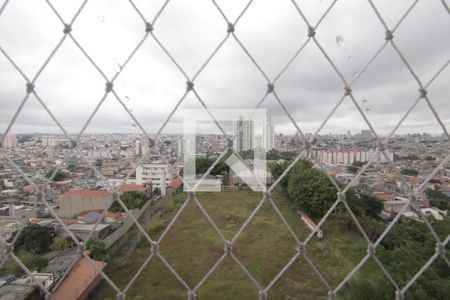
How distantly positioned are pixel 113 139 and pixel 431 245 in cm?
327

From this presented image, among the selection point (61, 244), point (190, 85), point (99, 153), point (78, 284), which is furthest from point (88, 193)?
point (190, 85)

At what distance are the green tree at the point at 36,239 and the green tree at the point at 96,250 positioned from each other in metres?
0.50

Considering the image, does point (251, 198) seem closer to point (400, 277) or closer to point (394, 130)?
point (400, 277)

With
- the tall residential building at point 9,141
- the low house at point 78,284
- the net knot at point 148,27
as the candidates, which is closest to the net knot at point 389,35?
the net knot at point 148,27

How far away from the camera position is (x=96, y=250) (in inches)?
157

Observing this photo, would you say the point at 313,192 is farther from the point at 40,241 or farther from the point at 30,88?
the point at 30,88

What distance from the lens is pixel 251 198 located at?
28.3 ft

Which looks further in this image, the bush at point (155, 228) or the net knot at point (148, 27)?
the bush at point (155, 228)

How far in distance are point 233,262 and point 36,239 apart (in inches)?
111

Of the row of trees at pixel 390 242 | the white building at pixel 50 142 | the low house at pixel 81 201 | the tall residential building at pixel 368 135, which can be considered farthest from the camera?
the low house at pixel 81 201

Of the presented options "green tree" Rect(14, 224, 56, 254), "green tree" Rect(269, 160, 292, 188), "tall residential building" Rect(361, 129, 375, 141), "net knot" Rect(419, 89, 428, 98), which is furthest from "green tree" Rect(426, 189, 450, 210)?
"green tree" Rect(14, 224, 56, 254)

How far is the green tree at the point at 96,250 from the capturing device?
3.90 meters

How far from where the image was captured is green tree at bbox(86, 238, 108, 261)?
390cm

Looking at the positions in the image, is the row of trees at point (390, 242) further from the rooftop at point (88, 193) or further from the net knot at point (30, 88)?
the rooftop at point (88, 193)
